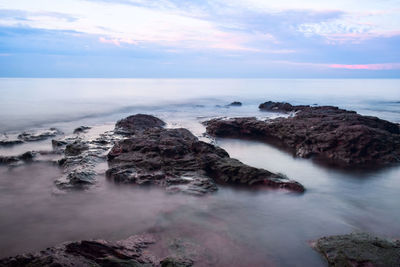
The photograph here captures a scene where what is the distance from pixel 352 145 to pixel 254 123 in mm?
5654

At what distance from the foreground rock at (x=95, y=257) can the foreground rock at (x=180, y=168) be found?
9.96 feet

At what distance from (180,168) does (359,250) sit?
5.28m

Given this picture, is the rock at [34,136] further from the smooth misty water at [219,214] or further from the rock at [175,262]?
the rock at [175,262]

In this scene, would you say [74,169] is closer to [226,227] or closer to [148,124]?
[226,227]

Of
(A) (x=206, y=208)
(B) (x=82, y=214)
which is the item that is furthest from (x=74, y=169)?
(A) (x=206, y=208)

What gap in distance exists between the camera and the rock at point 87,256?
3908 mm

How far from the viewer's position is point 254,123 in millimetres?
16516

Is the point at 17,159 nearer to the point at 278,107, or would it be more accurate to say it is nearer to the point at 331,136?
the point at 331,136

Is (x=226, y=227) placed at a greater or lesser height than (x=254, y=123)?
lesser

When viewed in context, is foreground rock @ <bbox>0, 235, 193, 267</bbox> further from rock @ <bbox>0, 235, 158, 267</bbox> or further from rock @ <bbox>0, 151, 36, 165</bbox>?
rock @ <bbox>0, 151, 36, 165</bbox>

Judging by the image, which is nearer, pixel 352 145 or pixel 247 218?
pixel 247 218

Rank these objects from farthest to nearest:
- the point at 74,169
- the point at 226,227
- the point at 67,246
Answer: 1. the point at 74,169
2. the point at 226,227
3. the point at 67,246

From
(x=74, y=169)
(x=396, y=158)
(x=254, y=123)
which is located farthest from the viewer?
(x=254, y=123)

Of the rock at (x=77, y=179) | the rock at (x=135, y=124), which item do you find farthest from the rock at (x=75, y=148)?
the rock at (x=135, y=124)
